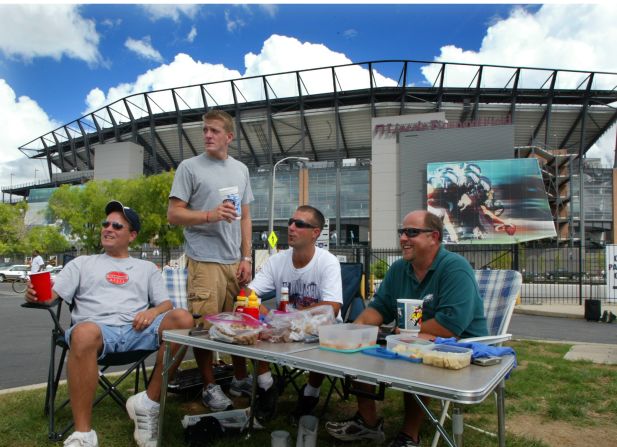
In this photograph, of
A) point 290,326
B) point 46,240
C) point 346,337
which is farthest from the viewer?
point 46,240

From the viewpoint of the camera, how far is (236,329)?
7.45ft

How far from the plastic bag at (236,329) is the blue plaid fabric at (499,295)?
218 cm

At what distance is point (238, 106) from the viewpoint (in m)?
52.8

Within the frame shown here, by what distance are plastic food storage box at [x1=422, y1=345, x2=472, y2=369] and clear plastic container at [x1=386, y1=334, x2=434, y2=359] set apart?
4cm

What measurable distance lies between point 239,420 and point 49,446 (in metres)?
1.16

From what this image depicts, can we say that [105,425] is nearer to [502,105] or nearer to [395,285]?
[395,285]

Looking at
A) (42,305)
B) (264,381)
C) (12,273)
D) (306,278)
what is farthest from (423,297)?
(12,273)

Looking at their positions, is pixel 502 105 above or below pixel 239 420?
above

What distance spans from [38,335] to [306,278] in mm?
6884

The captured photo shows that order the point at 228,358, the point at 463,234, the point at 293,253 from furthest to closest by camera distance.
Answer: the point at 463,234
the point at 228,358
the point at 293,253

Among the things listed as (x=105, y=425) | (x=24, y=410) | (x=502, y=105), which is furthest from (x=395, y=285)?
(x=502, y=105)

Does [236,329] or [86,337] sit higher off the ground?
[236,329]

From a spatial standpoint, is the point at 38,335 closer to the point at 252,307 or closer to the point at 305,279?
the point at 305,279

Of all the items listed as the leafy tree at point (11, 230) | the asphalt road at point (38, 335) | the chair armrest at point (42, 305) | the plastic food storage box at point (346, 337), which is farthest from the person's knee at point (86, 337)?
the leafy tree at point (11, 230)
